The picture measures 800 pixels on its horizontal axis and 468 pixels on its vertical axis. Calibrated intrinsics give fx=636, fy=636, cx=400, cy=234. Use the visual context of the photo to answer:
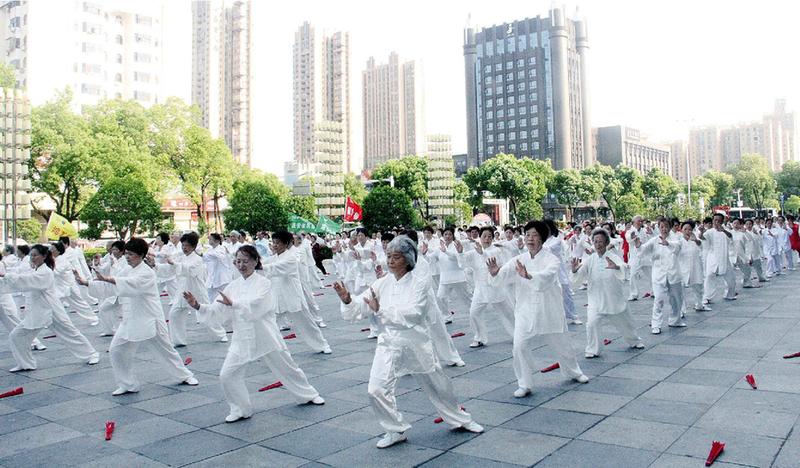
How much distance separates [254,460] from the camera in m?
4.68

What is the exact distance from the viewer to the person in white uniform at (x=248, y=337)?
18.7 feet

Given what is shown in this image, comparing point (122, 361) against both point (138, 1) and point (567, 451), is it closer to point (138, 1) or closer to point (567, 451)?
point (567, 451)

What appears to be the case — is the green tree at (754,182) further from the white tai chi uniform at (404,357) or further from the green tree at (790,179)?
the white tai chi uniform at (404,357)

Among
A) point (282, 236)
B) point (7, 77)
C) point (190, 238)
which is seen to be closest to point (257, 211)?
point (7, 77)

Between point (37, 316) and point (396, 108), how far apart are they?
133 meters

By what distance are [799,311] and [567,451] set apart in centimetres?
853

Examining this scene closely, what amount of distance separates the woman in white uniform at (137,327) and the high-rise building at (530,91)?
304ft

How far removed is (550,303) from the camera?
6449 millimetres

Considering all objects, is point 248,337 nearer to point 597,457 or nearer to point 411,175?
point 597,457

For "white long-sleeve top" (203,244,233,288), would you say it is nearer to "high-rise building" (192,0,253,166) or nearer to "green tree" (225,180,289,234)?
"green tree" (225,180,289,234)

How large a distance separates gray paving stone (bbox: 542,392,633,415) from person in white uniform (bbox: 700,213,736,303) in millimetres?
7407

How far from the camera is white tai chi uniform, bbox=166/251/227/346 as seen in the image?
970 cm

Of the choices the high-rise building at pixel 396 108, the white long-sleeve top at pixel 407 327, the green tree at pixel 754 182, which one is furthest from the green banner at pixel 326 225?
the high-rise building at pixel 396 108

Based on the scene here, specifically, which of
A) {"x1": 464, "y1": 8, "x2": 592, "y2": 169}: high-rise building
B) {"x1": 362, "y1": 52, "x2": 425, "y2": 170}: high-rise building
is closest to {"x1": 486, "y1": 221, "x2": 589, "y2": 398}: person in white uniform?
{"x1": 464, "y1": 8, "x2": 592, "y2": 169}: high-rise building
